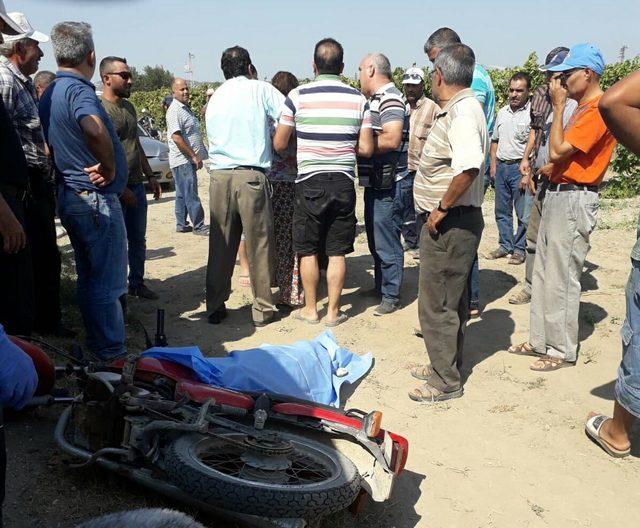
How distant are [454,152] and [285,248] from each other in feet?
8.67

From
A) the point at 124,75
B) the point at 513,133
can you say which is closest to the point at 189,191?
Answer: the point at 124,75

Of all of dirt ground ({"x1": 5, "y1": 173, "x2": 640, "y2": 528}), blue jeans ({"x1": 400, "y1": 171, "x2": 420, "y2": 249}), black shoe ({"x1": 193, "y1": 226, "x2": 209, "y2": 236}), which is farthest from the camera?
black shoe ({"x1": 193, "y1": 226, "x2": 209, "y2": 236})

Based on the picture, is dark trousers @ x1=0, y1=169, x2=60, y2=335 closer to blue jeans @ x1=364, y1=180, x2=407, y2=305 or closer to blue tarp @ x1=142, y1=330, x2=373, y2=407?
blue tarp @ x1=142, y1=330, x2=373, y2=407

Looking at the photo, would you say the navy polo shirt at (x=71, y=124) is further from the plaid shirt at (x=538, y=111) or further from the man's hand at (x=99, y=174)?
the plaid shirt at (x=538, y=111)

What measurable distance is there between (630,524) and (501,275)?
435cm

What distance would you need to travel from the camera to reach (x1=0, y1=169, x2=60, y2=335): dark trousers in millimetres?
4297

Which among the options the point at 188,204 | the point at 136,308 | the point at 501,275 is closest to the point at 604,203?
the point at 501,275

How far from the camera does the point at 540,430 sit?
4.29 m

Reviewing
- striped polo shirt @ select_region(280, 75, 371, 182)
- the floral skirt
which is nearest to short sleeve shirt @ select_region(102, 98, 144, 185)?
the floral skirt

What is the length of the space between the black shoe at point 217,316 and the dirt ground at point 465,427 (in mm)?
A: 83

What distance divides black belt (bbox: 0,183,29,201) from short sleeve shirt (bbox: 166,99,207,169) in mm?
4967

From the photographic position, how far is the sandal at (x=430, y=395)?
181 inches

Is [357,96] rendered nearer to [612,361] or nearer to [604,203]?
[612,361]

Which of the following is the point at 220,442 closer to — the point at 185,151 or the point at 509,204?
the point at 509,204
